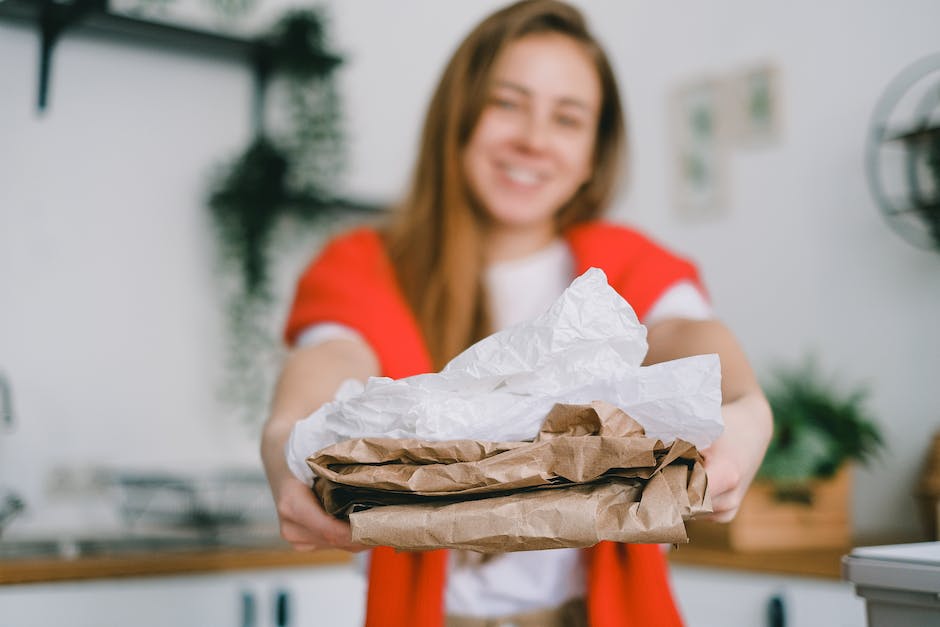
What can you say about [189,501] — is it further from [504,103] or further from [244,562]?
[504,103]

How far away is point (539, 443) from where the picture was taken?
0.60m

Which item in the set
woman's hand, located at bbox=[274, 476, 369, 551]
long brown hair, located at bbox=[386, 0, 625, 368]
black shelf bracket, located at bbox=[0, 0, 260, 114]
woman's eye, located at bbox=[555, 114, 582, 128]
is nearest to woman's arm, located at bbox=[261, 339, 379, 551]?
woman's hand, located at bbox=[274, 476, 369, 551]

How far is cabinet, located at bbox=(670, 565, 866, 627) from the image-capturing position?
140 cm

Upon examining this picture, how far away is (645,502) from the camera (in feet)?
1.90

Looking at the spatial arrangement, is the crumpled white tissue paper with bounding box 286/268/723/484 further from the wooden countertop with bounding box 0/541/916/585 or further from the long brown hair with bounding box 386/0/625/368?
the wooden countertop with bounding box 0/541/916/585

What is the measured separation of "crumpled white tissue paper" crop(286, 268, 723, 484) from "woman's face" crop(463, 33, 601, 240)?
49 cm

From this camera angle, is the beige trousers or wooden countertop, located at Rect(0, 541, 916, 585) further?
wooden countertop, located at Rect(0, 541, 916, 585)

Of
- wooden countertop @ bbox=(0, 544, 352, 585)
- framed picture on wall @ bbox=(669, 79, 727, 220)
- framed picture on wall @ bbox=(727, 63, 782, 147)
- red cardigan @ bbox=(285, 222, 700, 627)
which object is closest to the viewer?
red cardigan @ bbox=(285, 222, 700, 627)

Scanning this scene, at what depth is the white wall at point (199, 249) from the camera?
1.73m

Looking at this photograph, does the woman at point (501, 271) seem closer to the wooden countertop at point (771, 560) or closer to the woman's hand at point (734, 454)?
the woman's hand at point (734, 454)

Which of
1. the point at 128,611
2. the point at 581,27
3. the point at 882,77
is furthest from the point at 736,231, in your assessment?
the point at 128,611

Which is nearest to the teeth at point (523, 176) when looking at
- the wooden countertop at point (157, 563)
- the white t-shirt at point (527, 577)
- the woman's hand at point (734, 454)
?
the white t-shirt at point (527, 577)

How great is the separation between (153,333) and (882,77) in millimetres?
1507

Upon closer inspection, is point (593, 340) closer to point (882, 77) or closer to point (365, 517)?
point (365, 517)
